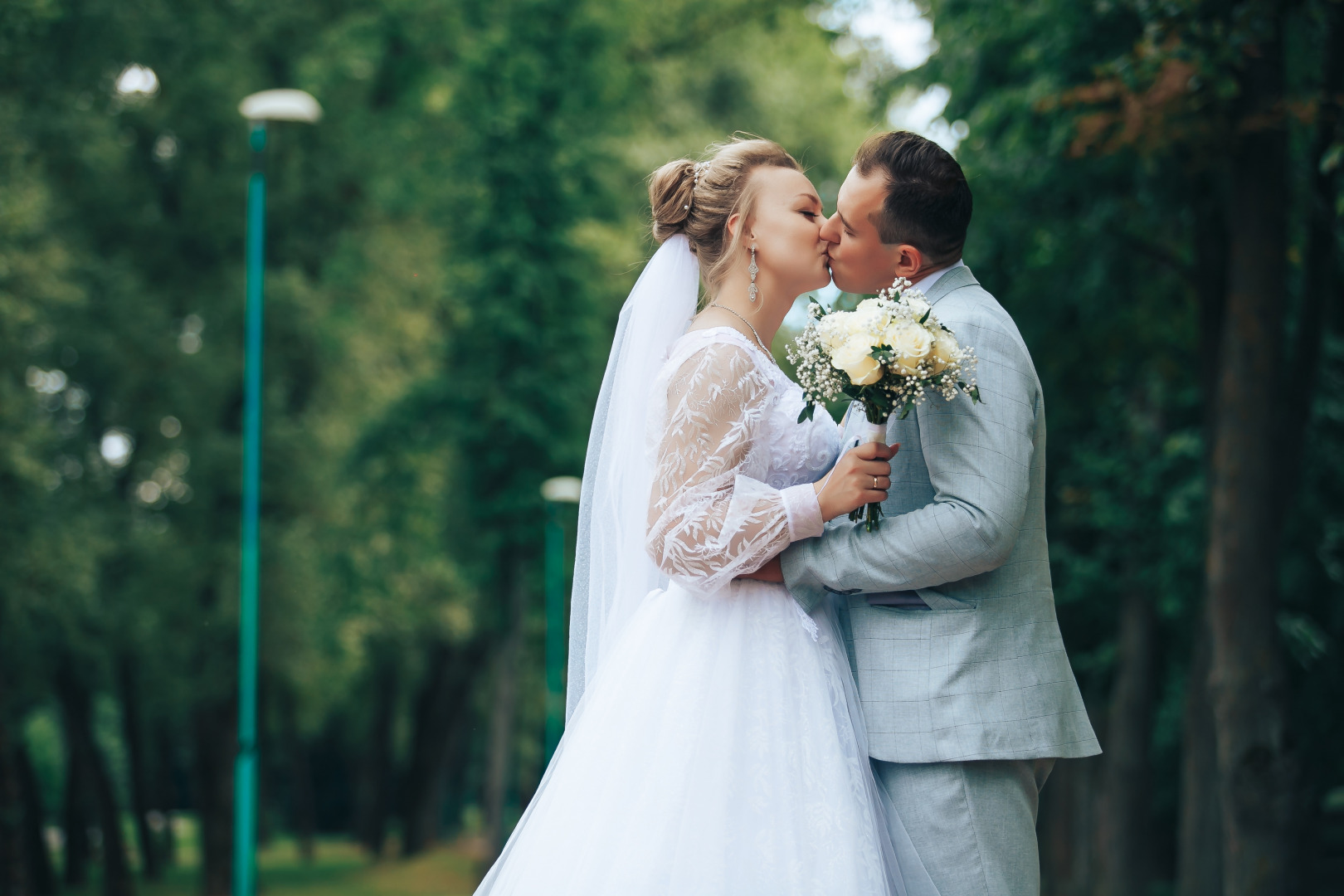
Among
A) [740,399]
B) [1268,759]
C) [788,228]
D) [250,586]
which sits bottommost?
[1268,759]

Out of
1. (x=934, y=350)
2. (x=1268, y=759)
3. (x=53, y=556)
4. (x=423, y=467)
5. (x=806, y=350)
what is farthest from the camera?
(x=423, y=467)

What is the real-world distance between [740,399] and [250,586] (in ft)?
32.4

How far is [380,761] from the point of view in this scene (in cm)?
3219

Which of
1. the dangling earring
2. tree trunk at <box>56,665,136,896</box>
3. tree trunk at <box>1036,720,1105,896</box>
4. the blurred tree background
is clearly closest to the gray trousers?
the dangling earring

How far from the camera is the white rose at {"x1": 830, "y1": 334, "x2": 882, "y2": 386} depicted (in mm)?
3219

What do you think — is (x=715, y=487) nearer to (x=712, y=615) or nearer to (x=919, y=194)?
(x=712, y=615)

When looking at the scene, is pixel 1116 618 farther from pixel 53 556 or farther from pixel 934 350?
pixel 934 350

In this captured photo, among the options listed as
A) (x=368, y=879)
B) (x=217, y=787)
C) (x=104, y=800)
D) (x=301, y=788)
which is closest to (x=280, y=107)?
(x=217, y=787)

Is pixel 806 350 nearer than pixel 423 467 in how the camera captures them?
Yes

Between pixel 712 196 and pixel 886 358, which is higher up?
pixel 712 196

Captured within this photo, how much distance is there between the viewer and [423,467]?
2152 cm

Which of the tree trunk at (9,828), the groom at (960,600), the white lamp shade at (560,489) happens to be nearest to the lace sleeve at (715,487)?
the groom at (960,600)

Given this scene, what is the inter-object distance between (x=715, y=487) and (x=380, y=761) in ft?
99.1

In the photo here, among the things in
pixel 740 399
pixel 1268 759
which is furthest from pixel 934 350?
pixel 1268 759
